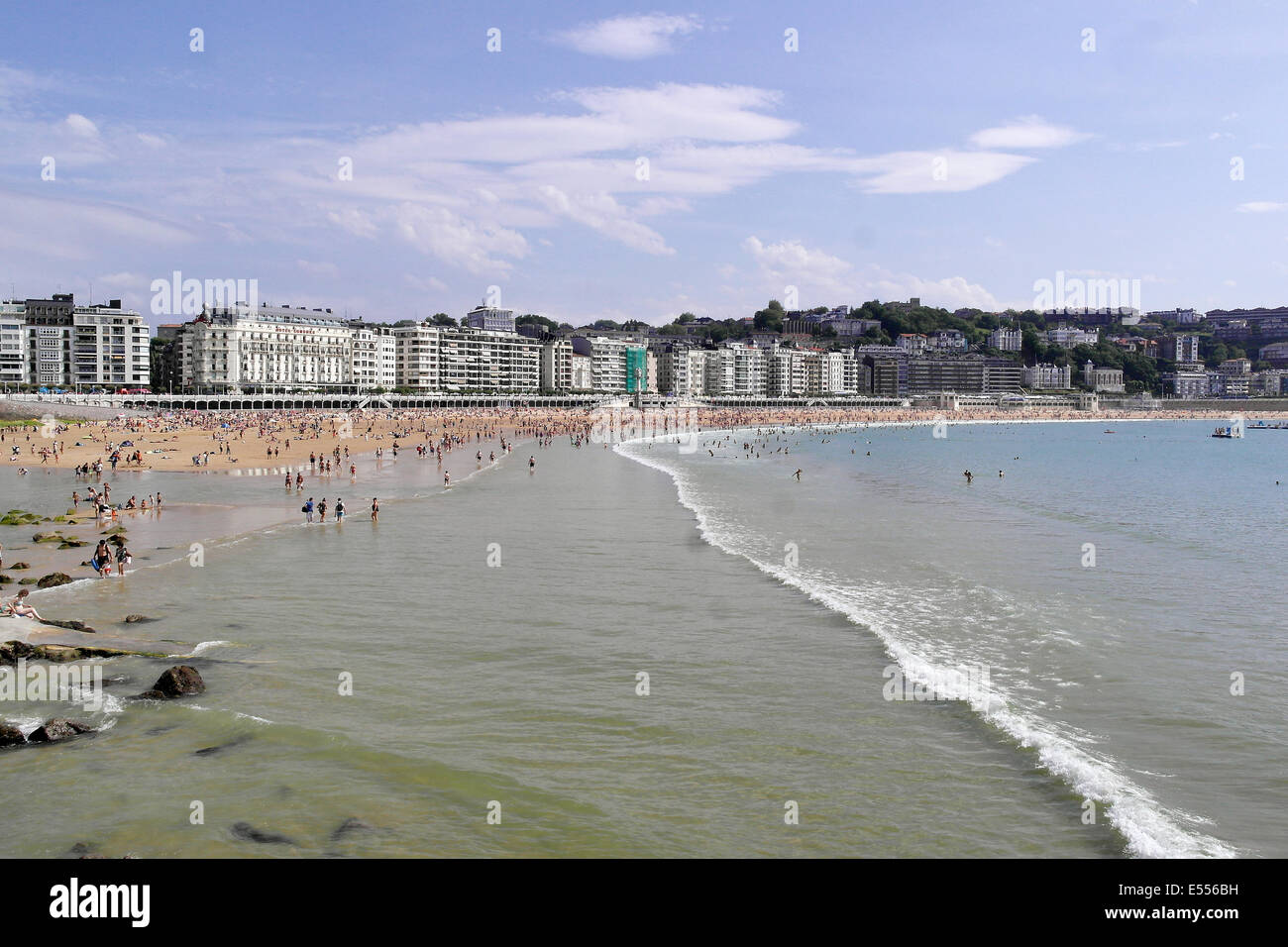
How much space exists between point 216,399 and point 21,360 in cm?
2401

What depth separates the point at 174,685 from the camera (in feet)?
35.1

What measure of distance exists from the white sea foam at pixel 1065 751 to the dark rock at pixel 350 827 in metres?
5.93

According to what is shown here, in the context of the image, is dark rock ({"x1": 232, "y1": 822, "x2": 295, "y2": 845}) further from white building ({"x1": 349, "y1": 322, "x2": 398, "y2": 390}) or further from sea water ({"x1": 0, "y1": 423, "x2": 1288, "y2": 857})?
white building ({"x1": 349, "y1": 322, "x2": 398, "y2": 390})

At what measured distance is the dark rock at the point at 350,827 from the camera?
294 inches

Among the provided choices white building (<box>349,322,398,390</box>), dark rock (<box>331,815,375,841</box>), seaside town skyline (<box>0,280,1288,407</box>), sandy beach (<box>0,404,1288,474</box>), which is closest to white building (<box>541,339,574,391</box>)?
seaside town skyline (<box>0,280,1288,407</box>)

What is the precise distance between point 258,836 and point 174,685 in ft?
13.1

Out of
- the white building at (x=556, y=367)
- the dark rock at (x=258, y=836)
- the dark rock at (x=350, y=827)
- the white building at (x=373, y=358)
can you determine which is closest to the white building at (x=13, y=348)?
the white building at (x=373, y=358)

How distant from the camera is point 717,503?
32.4 metres

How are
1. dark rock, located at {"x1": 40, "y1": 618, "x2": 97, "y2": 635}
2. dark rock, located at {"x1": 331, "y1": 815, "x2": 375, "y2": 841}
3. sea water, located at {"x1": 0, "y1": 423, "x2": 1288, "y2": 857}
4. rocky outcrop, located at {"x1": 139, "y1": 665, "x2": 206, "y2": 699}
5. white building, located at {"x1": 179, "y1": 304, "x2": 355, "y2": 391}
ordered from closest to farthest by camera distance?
1. dark rock, located at {"x1": 331, "y1": 815, "x2": 375, "y2": 841}
2. sea water, located at {"x1": 0, "y1": 423, "x2": 1288, "y2": 857}
3. rocky outcrop, located at {"x1": 139, "y1": 665, "x2": 206, "y2": 699}
4. dark rock, located at {"x1": 40, "y1": 618, "x2": 97, "y2": 635}
5. white building, located at {"x1": 179, "y1": 304, "x2": 355, "y2": 391}

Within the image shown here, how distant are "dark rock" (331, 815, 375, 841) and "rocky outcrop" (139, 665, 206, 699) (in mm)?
4080

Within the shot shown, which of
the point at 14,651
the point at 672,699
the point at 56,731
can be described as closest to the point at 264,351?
the point at 14,651

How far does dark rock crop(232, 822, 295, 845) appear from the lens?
24.1ft
